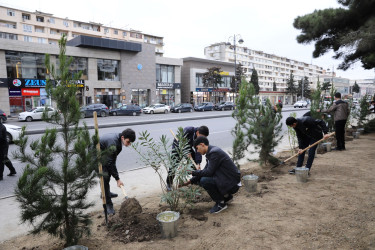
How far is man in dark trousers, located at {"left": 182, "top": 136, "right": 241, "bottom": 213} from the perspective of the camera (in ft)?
11.5

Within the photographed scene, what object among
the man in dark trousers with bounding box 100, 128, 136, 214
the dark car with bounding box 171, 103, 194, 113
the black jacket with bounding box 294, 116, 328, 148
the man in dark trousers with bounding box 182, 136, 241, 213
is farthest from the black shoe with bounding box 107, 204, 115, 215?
the dark car with bounding box 171, 103, 194, 113

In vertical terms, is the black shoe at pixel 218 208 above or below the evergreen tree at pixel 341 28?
below

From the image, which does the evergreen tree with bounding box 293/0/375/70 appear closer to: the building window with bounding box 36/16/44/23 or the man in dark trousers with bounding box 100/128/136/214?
the man in dark trousers with bounding box 100/128/136/214

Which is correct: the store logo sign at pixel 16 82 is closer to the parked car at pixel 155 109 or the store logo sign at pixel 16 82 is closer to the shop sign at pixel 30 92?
the shop sign at pixel 30 92

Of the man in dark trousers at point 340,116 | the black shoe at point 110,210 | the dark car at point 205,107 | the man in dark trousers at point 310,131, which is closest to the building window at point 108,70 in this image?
the dark car at point 205,107

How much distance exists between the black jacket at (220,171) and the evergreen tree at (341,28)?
5549mm

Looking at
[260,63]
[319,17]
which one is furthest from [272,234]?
[260,63]

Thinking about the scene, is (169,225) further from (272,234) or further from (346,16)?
(346,16)

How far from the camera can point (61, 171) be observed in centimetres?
250

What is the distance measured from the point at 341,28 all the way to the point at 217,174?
7.63 m

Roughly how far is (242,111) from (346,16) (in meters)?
5.43

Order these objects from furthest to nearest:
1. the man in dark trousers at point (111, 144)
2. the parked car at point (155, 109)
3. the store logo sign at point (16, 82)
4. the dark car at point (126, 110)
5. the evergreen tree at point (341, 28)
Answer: the parked car at point (155, 109), the dark car at point (126, 110), the store logo sign at point (16, 82), the evergreen tree at point (341, 28), the man in dark trousers at point (111, 144)

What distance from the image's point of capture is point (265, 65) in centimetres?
8819

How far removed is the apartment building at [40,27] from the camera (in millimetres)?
44750
